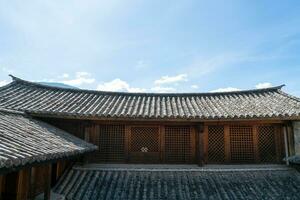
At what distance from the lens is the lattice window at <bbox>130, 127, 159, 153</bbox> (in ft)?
43.7

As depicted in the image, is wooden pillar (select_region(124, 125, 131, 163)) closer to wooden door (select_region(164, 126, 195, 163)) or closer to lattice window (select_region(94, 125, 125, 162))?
lattice window (select_region(94, 125, 125, 162))

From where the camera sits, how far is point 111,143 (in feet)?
43.5

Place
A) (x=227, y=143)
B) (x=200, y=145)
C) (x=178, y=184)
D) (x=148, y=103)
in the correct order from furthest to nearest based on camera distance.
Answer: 1. (x=148, y=103)
2. (x=227, y=143)
3. (x=200, y=145)
4. (x=178, y=184)

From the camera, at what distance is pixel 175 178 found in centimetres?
1205

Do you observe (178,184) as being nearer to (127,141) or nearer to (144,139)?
(144,139)

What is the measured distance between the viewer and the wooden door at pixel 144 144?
13.2m

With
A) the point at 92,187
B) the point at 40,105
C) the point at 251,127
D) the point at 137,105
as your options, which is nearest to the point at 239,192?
the point at 251,127

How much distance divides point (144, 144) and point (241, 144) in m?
4.14

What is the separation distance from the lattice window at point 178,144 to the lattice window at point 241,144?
1.84 meters

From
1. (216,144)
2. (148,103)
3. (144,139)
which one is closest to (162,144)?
(144,139)

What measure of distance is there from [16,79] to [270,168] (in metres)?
13.2

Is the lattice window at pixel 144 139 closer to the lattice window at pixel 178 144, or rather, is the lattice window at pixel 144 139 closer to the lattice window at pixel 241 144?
the lattice window at pixel 178 144

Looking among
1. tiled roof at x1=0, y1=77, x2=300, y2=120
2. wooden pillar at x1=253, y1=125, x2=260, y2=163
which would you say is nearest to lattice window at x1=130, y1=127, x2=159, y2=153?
tiled roof at x1=0, y1=77, x2=300, y2=120

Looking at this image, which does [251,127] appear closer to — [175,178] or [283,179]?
[283,179]
